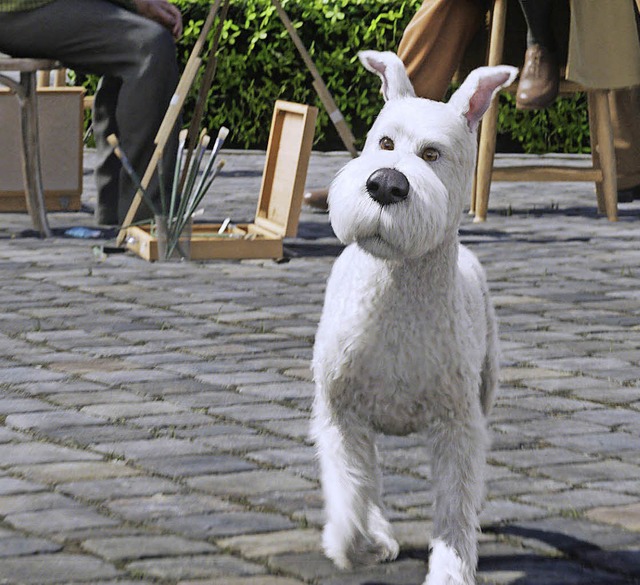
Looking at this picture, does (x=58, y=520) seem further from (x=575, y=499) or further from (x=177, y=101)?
(x=177, y=101)

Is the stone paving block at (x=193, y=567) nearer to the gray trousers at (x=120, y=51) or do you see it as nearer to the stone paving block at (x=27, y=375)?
the stone paving block at (x=27, y=375)

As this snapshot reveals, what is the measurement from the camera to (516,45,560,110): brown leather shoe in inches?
334

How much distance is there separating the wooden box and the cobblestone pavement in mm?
1467

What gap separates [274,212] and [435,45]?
1.54m

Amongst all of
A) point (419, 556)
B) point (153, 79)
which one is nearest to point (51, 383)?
point (419, 556)

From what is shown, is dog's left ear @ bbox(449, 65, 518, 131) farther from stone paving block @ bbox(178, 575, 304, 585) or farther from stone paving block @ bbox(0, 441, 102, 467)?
stone paving block @ bbox(0, 441, 102, 467)

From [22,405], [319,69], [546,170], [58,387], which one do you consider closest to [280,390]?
[58,387]

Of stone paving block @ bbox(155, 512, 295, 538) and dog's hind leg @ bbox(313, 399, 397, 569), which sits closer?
dog's hind leg @ bbox(313, 399, 397, 569)

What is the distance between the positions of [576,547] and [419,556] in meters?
0.37

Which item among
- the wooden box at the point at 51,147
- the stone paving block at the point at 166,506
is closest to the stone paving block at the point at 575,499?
the stone paving block at the point at 166,506

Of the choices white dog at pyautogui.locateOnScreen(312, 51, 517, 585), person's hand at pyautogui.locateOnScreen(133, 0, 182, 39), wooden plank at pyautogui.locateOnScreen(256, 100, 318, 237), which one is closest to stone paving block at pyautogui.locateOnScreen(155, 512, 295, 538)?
white dog at pyautogui.locateOnScreen(312, 51, 517, 585)

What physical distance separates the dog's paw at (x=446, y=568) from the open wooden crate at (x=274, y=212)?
4.46 meters

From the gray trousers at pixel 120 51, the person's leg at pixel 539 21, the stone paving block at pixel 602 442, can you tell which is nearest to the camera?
the stone paving block at pixel 602 442

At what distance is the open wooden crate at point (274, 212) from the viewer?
7.48 metres
